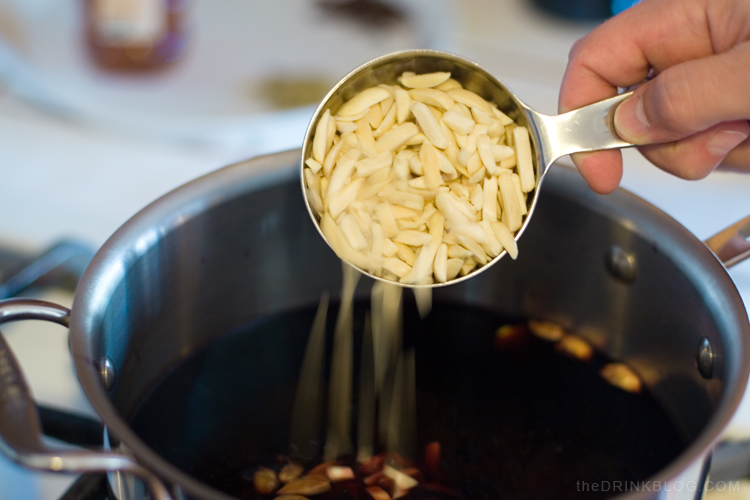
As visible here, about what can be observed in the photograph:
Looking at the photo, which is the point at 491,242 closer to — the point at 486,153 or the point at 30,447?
the point at 486,153

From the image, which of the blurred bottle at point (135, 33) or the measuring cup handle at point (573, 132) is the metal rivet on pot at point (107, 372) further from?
the blurred bottle at point (135, 33)

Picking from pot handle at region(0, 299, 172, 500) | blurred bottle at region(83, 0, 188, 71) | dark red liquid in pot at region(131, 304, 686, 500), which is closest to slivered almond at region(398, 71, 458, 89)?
dark red liquid in pot at region(131, 304, 686, 500)

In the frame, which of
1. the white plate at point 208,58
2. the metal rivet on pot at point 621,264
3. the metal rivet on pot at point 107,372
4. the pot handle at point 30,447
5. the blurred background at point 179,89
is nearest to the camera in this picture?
the pot handle at point 30,447

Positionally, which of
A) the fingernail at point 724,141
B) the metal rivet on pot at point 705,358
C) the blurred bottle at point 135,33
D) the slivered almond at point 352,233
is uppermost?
the blurred bottle at point 135,33

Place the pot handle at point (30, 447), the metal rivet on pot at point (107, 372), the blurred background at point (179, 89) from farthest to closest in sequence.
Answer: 1. the blurred background at point (179, 89)
2. the metal rivet on pot at point (107, 372)
3. the pot handle at point (30, 447)

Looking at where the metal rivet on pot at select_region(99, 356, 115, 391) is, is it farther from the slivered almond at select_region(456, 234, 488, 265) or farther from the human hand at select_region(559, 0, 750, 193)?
the human hand at select_region(559, 0, 750, 193)

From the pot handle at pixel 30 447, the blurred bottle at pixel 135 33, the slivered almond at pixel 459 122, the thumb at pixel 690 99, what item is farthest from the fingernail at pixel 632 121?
the blurred bottle at pixel 135 33

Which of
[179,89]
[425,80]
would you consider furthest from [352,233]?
[179,89]

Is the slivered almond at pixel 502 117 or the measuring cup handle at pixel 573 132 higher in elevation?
the slivered almond at pixel 502 117
